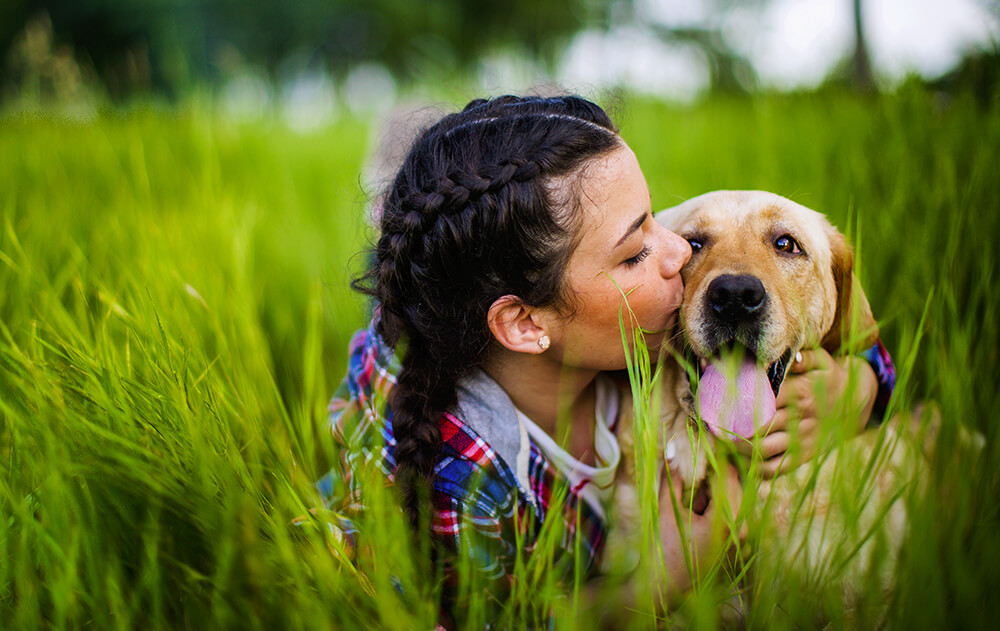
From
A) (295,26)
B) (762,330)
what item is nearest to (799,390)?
(762,330)

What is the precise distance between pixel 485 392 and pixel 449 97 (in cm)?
321

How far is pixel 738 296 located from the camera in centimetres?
145

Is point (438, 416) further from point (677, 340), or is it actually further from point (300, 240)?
point (300, 240)

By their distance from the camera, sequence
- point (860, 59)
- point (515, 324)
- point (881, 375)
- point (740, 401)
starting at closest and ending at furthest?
point (740, 401) < point (515, 324) < point (881, 375) < point (860, 59)

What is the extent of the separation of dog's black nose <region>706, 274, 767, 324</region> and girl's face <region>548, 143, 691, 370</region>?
0.13 m

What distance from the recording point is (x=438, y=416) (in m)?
1.46

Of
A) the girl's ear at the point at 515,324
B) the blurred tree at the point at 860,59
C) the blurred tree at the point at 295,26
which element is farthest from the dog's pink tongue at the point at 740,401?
the blurred tree at the point at 295,26

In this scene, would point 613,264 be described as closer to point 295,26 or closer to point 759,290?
point 759,290

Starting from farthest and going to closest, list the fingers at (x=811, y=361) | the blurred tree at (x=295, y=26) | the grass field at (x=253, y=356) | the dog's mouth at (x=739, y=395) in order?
1. the blurred tree at (x=295, y=26)
2. the fingers at (x=811, y=361)
3. the dog's mouth at (x=739, y=395)
4. the grass field at (x=253, y=356)

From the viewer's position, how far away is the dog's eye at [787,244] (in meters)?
1.64

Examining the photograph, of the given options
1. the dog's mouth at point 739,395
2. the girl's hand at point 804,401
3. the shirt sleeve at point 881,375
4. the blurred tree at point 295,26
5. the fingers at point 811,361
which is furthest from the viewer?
the blurred tree at point 295,26

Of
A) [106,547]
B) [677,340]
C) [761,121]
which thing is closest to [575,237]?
[677,340]

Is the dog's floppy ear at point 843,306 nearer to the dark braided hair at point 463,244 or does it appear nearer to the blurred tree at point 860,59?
the dark braided hair at point 463,244

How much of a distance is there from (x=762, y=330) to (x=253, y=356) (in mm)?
1432
